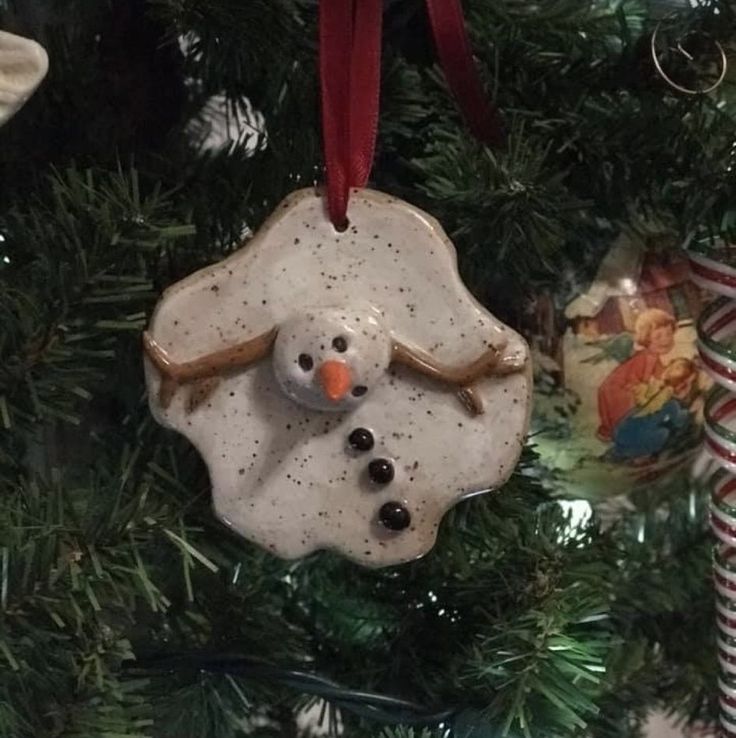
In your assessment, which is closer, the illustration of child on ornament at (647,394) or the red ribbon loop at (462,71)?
the red ribbon loop at (462,71)

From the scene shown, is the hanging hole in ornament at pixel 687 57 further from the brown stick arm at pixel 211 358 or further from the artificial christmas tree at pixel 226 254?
the brown stick arm at pixel 211 358

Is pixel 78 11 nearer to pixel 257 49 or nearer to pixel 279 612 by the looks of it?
pixel 257 49

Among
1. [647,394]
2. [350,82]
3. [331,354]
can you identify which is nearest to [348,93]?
[350,82]

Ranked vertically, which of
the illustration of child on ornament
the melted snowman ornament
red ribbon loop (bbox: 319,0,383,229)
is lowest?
the illustration of child on ornament

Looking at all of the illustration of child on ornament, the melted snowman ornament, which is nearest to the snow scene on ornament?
the illustration of child on ornament

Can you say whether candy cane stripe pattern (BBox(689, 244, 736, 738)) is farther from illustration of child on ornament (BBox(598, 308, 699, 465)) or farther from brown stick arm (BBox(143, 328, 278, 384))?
brown stick arm (BBox(143, 328, 278, 384))

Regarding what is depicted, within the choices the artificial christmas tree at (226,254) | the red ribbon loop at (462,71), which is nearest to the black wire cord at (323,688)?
the artificial christmas tree at (226,254)
